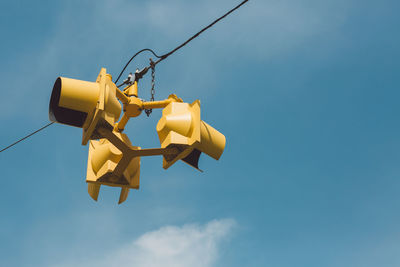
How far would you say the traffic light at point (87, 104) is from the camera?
5.96 meters

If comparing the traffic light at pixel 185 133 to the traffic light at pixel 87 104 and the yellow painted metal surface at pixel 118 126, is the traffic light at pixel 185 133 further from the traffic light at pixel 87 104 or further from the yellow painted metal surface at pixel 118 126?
the traffic light at pixel 87 104

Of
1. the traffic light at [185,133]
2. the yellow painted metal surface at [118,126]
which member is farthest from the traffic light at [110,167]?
the traffic light at [185,133]

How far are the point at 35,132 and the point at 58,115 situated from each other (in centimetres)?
485

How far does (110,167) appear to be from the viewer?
23.0 feet

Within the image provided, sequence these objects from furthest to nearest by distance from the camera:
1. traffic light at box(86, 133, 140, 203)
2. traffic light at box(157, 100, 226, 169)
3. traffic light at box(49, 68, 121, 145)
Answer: traffic light at box(86, 133, 140, 203)
traffic light at box(157, 100, 226, 169)
traffic light at box(49, 68, 121, 145)

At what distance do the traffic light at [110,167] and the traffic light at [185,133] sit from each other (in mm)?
805

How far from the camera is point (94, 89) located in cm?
602

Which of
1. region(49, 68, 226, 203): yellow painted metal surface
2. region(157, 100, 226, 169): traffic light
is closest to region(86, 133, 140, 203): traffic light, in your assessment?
region(49, 68, 226, 203): yellow painted metal surface

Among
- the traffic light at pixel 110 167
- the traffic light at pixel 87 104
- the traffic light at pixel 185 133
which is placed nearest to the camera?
the traffic light at pixel 87 104

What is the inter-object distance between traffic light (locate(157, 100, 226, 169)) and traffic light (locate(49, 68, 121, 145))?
24.8 inches

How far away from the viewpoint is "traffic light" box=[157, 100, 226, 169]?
6207 millimetres

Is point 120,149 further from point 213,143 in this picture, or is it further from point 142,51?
point 142,51

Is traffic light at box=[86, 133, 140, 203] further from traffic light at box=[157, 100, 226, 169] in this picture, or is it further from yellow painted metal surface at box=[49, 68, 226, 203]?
traffic light at box=[157, 100, 226, 169]

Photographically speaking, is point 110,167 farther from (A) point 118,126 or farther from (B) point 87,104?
(B) point 87,104
